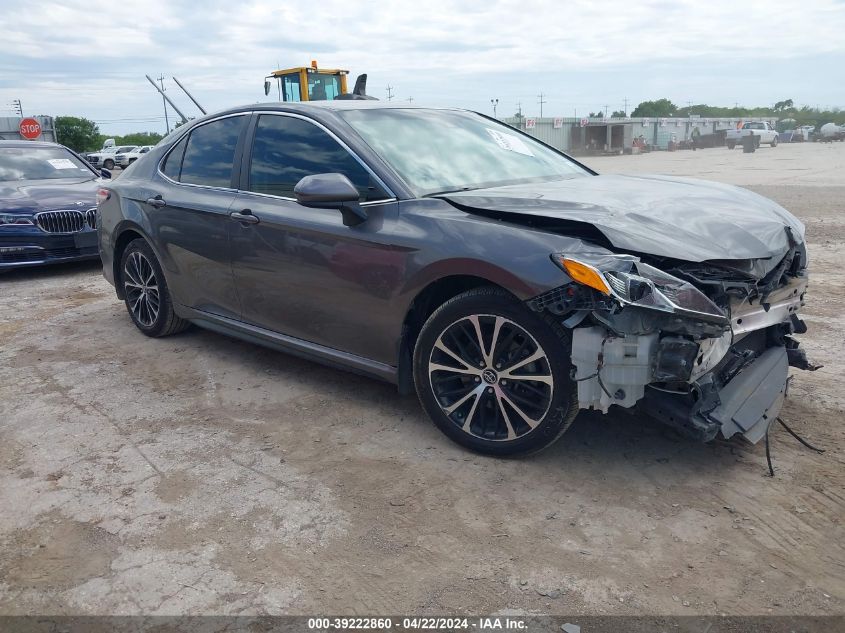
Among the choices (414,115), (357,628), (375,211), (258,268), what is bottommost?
(357,628)

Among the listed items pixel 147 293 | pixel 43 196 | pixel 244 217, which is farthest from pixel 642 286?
pixel 43 196

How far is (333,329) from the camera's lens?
394 cm

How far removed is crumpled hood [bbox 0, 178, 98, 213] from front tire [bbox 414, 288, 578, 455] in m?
→ 6.62

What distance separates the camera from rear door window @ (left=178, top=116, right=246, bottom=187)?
4617 millimetres

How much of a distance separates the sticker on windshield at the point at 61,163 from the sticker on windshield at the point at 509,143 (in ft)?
24.1

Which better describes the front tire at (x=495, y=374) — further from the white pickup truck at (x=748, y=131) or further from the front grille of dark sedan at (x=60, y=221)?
the white pickup truck at (x=748, y=131)

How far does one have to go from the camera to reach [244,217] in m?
4.29

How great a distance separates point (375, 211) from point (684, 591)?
2226 mm

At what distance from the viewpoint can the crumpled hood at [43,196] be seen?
823cm

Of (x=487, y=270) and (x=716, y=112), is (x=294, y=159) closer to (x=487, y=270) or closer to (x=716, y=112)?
(x=487, y=270)

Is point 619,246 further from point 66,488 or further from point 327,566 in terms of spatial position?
point 66,488

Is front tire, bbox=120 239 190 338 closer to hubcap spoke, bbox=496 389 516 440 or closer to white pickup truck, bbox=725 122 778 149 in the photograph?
hubcap spoke, bbox=496 389 516 440

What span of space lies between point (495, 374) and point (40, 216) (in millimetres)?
6981

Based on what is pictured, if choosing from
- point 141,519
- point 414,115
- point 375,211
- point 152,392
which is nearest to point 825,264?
point 414,115
